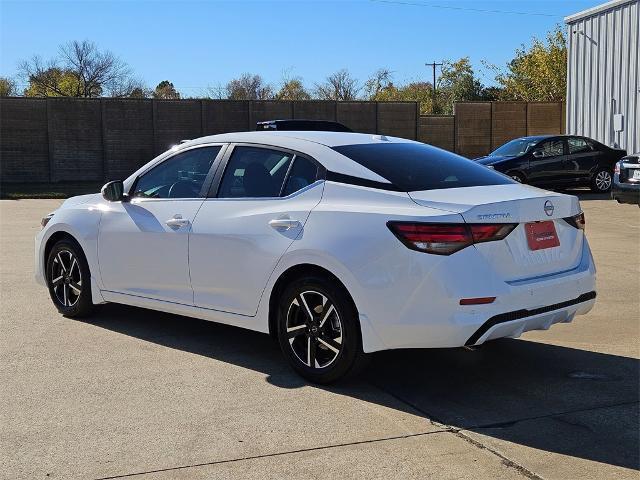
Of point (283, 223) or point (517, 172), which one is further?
point (517, 172)

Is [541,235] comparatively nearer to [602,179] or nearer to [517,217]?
[517,217]

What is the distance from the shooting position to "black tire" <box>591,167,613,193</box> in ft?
66.8

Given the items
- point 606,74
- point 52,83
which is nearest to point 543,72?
point 606,74

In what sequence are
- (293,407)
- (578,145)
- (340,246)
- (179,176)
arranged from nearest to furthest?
(293,407), (340,246), (179,176), (578,145)

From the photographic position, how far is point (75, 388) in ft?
15.9

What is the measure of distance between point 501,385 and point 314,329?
125cm

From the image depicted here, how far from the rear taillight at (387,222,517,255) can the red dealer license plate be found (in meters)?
0.30

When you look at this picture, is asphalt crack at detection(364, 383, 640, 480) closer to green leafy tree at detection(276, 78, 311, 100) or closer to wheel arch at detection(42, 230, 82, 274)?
wheel arch at detection(42, 230, 82, 274)

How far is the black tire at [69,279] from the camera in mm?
6566

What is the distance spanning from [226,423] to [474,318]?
58.8 inches

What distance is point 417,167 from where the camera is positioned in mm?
5160

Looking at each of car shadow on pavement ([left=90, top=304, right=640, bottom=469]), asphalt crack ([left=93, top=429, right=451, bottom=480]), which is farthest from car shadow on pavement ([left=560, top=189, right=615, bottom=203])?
asphalt crack ([left=93, top=429, right=451, bottom=480])

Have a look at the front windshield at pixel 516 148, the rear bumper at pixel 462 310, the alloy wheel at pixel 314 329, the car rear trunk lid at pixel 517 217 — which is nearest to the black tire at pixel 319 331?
the alloy wheel at pixel 314 329

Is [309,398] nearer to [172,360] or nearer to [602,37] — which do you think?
[172,360]
